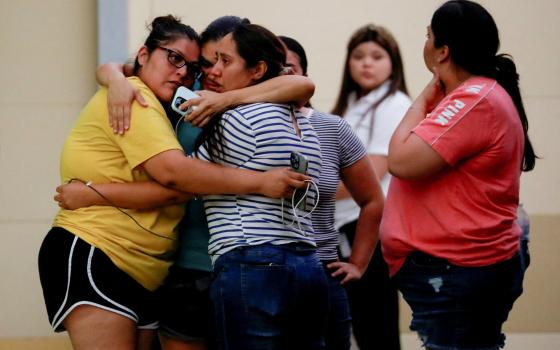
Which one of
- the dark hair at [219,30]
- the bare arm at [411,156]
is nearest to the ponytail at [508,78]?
the bare arm at [411,156]

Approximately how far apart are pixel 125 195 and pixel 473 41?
113 centimetres

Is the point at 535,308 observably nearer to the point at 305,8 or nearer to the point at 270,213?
the point at 305,8

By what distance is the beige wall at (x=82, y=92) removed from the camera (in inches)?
203

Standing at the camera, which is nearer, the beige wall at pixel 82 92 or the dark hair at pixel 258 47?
the dark hair at pixel 258 47

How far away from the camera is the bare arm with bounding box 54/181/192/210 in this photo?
2928 millimetres

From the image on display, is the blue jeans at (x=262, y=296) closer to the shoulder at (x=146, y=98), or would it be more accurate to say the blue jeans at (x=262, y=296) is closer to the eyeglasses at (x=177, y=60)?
the shoulder at (x=146, y=98)

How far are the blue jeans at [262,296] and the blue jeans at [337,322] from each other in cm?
59

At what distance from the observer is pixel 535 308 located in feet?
17.2

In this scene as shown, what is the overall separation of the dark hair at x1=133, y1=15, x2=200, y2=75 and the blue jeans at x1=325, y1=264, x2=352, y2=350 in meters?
0.93

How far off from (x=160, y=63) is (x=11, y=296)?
8.04 ft

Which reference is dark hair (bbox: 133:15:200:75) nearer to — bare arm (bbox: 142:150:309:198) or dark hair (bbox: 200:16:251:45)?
dark hair (bbox: 200:16:251:45)

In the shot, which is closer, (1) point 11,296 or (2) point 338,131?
(2) point 338,131

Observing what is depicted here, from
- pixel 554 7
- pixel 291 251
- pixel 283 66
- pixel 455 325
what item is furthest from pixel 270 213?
pixel 554 7

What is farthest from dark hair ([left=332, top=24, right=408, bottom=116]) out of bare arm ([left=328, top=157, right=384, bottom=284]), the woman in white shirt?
bare arm ([left=328, top=157, right=384, bottom=284])
